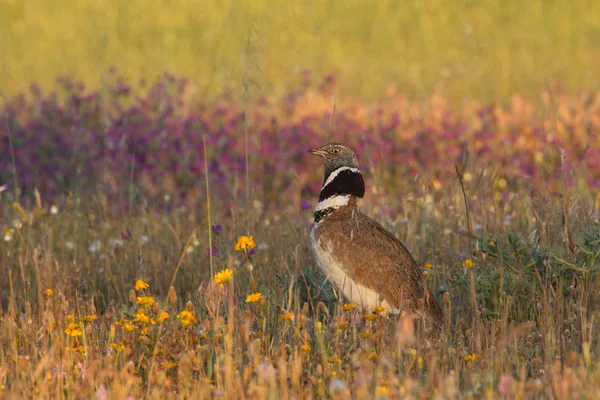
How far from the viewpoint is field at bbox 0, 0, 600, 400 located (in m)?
4.23

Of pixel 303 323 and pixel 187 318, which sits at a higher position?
pixel 187 318

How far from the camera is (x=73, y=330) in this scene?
436 centimetres

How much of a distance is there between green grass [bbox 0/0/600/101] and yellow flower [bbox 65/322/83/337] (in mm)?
9297

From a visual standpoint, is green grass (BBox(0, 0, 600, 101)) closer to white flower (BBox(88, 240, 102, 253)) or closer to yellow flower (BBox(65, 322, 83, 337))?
white flower (BBox(88, 240, 102, 253))

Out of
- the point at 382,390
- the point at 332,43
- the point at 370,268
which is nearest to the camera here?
the point at 382,390

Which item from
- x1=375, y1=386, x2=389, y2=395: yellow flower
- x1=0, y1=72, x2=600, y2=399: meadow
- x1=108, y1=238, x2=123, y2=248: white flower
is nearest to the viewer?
x1=375, y1=386, x2=389, y2=395: yellow flower

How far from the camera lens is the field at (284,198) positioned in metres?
4.23

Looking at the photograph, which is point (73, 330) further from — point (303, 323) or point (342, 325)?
point (342, 325)

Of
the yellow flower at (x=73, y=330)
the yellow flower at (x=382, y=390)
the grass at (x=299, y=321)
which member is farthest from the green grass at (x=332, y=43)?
the yellow flower at (x=382, y=390)

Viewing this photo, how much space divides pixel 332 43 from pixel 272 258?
42.8 feet

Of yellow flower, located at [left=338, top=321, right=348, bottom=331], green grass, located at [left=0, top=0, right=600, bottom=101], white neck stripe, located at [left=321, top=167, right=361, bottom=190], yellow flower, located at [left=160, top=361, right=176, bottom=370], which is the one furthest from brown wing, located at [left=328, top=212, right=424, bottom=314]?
green grass, located at [left=0, top=0, right=600, bottom=101]

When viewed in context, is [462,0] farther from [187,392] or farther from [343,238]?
[187,392]

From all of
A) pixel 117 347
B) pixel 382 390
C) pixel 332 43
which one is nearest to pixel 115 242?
pixel 117 347

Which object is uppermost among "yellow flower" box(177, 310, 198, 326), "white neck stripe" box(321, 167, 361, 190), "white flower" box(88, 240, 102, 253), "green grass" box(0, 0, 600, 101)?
"green grass" box(0, 0, 600, 101)
